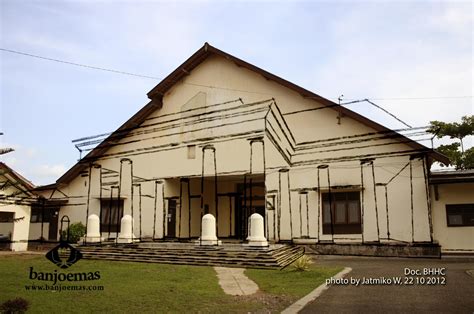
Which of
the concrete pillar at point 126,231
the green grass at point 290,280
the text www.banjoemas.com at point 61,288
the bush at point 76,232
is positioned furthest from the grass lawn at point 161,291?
the bush at point 76,232

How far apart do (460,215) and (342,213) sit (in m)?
4.53

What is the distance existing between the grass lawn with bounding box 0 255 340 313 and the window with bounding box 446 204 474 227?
6.96m

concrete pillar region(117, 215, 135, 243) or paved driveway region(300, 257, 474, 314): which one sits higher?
concrete pillar region(117, 215, 135, 243)

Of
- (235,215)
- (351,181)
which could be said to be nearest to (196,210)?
(235,215)

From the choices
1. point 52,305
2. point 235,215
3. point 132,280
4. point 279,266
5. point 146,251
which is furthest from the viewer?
point 235,215

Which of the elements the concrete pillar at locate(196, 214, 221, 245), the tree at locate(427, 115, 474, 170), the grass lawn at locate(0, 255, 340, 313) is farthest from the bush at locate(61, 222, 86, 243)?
the tree at locate(427, 115, 474, 170)

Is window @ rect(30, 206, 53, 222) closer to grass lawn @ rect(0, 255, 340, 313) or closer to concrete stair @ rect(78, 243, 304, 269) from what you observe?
concrete stair @ rect(78, 243, 304, 269)

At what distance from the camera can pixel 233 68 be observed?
2108 cm

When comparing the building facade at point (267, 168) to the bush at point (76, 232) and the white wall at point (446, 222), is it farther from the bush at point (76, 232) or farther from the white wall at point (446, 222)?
the bush at point (76, 232)

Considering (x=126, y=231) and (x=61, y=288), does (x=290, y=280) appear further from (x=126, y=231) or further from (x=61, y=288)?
(x=126, y=231)

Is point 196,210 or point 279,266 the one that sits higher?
point 196,210

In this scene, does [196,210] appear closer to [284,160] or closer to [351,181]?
[284,160]

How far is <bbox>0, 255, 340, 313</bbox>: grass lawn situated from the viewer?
7.32 metres

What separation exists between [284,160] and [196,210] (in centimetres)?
810
